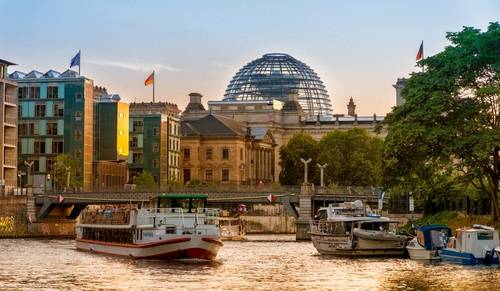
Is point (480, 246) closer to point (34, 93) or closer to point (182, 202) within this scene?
point (182, 202)

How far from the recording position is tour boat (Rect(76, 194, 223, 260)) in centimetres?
9531

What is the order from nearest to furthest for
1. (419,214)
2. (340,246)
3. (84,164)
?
(340,246) → (419,214) → (84,164)

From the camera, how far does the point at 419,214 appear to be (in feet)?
445

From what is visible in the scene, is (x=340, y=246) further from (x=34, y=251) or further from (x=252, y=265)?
(x=34, y=251)

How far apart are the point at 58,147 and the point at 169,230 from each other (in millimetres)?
102027

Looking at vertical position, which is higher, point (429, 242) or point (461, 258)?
point (429, 242)

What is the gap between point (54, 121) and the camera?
19462 centimetres

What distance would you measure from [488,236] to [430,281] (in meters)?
16.6

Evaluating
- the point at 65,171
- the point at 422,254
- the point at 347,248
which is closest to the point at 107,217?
the point at 347,248

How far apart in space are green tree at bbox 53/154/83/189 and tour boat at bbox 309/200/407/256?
8079cm

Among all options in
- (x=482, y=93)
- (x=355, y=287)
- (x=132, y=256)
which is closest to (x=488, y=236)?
(x=482, y=93)

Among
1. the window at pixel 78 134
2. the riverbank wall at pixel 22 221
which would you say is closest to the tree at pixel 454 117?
the riverbank wall at pixel 22 221

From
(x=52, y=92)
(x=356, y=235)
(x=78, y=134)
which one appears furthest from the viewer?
(x=52, y=92)

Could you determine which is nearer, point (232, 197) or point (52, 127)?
point (232, 197)
